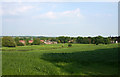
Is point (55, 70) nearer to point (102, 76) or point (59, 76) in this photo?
point (59, 76)

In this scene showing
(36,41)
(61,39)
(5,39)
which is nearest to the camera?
(5,39)

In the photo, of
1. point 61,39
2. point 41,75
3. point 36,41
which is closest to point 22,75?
point 41,75

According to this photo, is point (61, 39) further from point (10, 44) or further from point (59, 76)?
point (59, 76)

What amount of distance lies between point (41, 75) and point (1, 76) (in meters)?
2.56

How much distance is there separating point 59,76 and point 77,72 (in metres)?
1.18

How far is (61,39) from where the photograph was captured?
72375 mm

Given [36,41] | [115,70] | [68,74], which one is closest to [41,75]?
[68,74]

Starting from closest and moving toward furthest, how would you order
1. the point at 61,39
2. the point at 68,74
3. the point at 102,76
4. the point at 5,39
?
1. the point at 102,76
2. the point at 68,74
3. the point at 5,39
4. the point at 61,39

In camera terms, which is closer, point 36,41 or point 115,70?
point 115,70

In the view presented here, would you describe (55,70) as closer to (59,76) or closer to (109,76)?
(59,76)

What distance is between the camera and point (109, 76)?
6.57 metres

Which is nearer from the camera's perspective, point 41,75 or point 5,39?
point 41,75

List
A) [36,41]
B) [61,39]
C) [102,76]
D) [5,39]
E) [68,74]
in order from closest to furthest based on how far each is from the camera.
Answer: [102,76], [68,74], [5,39], [36,41], [61,39]

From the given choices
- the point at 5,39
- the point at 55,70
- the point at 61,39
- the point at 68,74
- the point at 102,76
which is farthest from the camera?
the point at 61,39
